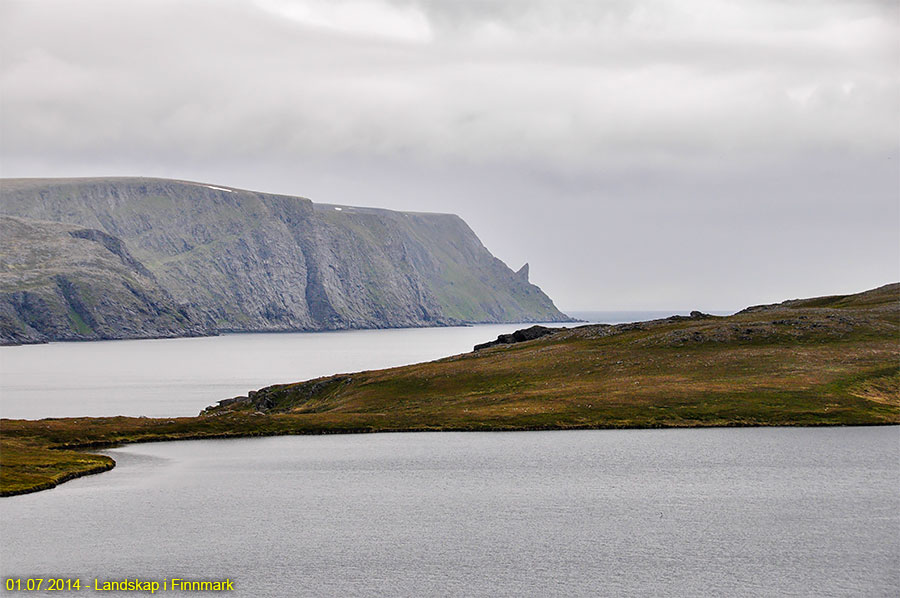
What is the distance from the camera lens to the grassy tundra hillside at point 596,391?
380 ft

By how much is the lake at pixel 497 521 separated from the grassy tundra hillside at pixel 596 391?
49.8ft

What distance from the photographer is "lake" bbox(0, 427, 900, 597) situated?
51.8m

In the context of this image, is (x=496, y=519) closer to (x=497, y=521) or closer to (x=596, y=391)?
(x=497, y=521)

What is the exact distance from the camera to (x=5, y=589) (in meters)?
51.5

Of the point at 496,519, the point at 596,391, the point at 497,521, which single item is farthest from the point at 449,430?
the point at 497,521

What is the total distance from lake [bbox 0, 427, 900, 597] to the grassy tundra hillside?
1518 centimetres

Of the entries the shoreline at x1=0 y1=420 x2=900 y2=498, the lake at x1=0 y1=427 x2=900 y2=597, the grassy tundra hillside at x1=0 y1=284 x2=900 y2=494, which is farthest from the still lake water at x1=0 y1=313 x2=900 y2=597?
the grassy tundra hillside at x1=0 y1=284 x2=900 y2=494

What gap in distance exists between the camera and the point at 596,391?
136125 millimetres

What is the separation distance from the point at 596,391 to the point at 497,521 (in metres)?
73.1

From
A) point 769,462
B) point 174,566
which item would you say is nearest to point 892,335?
point 769,462

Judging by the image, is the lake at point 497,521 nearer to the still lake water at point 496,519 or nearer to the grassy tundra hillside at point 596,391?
the still lake water at point 496,519

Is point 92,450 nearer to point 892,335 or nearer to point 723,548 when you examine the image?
point 723,548

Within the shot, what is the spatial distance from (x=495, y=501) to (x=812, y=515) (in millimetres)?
23430

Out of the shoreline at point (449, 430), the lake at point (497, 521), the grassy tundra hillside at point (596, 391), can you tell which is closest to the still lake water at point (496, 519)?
the lake at point (497, 521)
